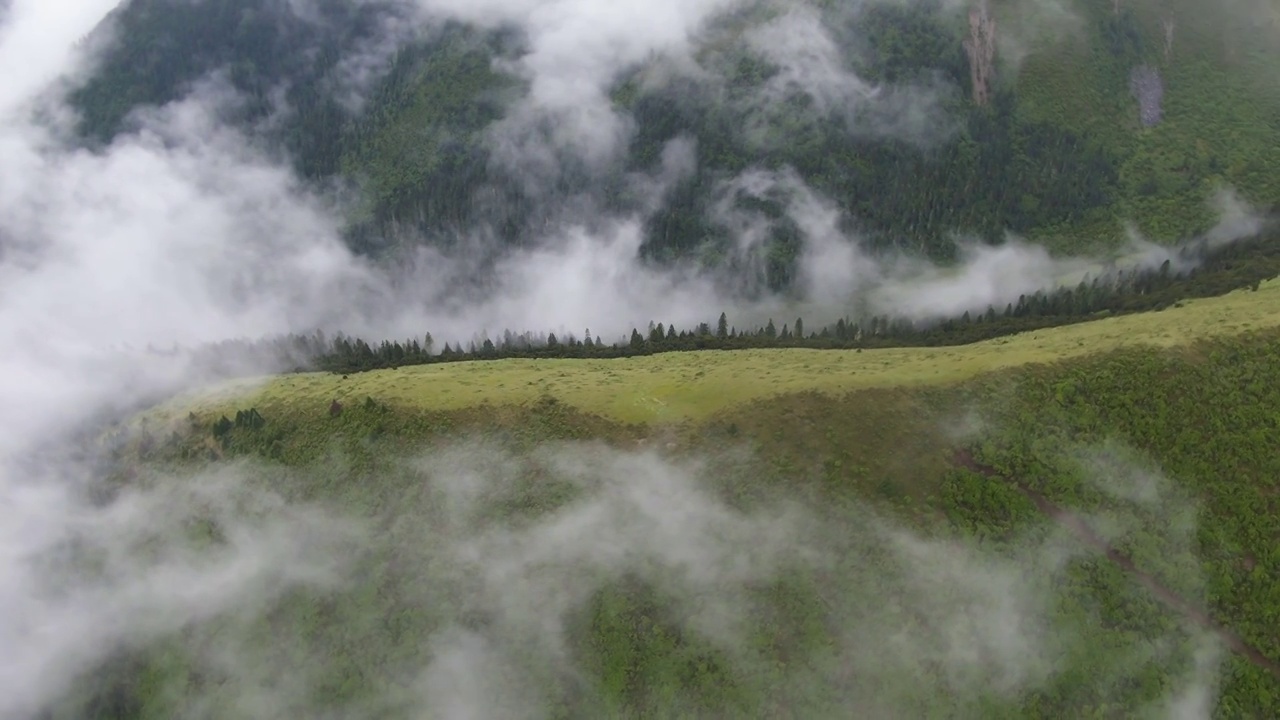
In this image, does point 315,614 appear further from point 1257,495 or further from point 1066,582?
point 1257,495

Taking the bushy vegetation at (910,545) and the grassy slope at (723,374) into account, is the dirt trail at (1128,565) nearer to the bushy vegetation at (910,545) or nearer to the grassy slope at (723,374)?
the bushy vegetation at (910,545)

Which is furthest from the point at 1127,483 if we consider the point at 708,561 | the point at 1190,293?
the point at 1190,293

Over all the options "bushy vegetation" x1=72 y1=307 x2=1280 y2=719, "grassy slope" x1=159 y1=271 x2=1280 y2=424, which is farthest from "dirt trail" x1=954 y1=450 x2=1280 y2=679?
"grassy slope" x1=159 y1=271 x2=1280 y2=424

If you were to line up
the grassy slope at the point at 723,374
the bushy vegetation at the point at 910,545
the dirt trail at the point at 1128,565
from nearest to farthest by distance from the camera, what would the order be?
the dirt trail at the point at 1128,565 < the bushy vegetation at the point at 910,545 < the grassy slope at the point at 723,374

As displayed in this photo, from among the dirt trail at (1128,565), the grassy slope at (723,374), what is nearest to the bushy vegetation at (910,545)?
the dirt trail at (1128,565)

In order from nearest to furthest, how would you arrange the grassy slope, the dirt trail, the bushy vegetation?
the dirt trail < the bushy vegetation < the grassy slope

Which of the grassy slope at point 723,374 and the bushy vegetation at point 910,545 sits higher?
the grassy slope at point 723,374

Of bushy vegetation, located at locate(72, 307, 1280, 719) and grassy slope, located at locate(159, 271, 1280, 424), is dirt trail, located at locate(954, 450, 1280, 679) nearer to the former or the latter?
bushy vegetation, located at locate(72, 307, 1280, 719)

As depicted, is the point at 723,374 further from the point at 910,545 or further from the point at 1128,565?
the point at 1128,565
